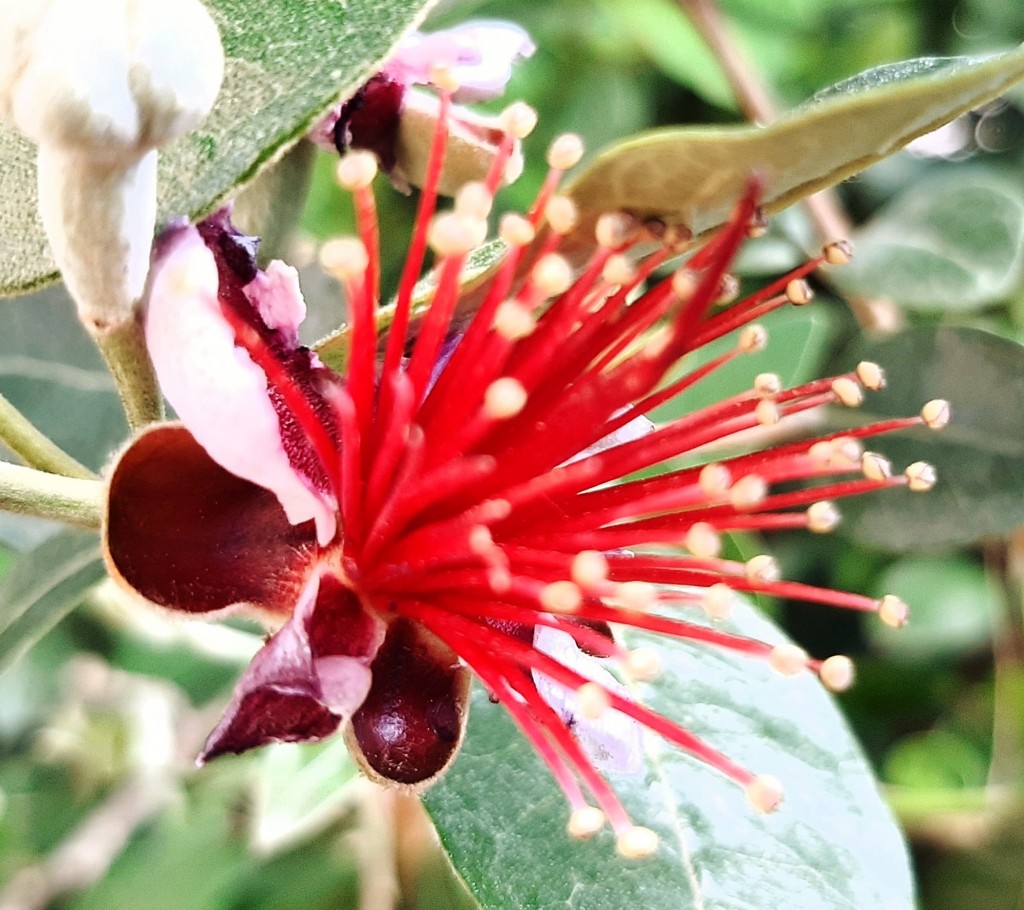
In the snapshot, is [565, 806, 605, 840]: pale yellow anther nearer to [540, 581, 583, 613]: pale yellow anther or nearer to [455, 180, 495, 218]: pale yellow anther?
→ [540, 581, 583, 613]: pale yellow anther

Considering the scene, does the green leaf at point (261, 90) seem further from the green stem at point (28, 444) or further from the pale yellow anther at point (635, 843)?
the pale yellow anther at point (635, 843)

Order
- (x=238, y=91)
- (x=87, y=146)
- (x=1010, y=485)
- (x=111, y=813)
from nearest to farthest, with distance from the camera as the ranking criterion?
(x=87, y=146), (x=238, y=91), (x=1010, y=485), (x=111, y=813)

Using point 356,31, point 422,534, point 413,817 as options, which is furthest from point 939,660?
point 356,31

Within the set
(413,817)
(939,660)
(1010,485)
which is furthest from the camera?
(939,660)

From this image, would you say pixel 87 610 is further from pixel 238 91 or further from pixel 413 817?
Result: pixel 238 91

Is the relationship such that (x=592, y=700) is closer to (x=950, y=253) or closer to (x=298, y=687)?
(x=298, y=687)

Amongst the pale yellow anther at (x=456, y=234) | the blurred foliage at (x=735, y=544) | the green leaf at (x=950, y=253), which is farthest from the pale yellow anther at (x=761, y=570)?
the green leaf at (x=950, y=253)

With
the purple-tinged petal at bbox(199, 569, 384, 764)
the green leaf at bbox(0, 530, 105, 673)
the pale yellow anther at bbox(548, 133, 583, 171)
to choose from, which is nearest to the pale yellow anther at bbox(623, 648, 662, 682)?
the purple-tinged petal at bbox(199, 569, 384, 764)

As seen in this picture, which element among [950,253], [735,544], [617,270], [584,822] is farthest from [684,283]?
[950,253]
